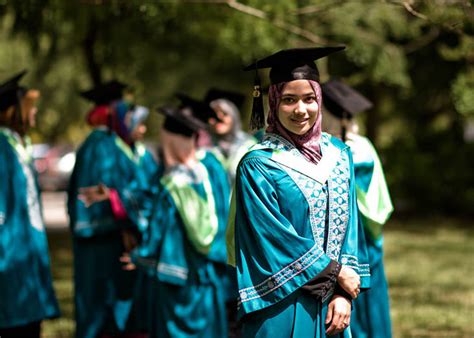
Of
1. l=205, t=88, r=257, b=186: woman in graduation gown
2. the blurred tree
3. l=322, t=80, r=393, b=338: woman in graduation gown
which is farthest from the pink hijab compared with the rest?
l=205, t=88, r=257, b=186: woman in graduation gown

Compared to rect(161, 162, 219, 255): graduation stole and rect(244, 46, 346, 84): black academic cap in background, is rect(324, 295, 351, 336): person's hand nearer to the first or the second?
rect(244, 46, 346, 84): black academic cap in background

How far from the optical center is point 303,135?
4.36 metres

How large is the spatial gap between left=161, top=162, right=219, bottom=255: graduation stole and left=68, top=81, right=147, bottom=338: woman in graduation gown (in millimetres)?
991

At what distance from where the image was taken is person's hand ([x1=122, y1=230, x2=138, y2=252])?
7895 millimetres

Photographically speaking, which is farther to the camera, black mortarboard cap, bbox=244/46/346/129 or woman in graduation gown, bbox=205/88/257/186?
woman in graduation gown, bbox=205/88/257/186

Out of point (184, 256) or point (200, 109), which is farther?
point (200, 109)

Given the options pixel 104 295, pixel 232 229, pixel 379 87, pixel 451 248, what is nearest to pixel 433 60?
pixel 379 87

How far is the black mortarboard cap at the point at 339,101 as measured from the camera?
20.9 ft

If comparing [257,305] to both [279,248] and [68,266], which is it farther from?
[68,266]

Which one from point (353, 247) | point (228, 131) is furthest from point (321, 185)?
point (228, 131)

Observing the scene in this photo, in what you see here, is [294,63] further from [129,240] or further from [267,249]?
[129,240]

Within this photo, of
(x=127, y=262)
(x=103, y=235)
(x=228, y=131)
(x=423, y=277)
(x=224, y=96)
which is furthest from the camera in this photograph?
(x=423, y=277)

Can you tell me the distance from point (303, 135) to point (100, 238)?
3.89m

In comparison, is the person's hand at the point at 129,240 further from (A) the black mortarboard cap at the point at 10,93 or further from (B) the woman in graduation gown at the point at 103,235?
(A) the black mortarboard cap at the point at 10,93
